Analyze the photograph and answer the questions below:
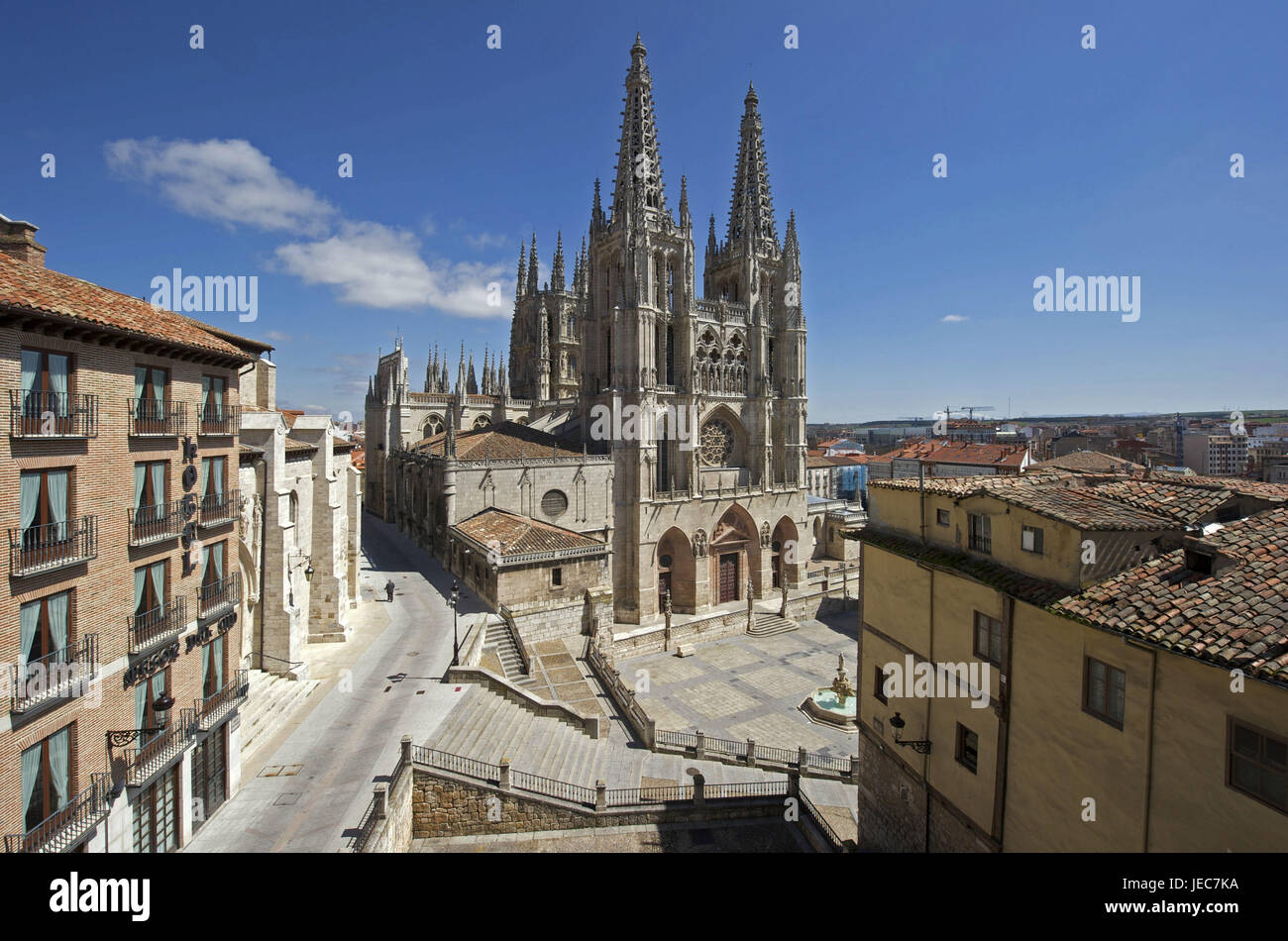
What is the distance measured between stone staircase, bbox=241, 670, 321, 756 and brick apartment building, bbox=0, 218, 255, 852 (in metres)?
1.45

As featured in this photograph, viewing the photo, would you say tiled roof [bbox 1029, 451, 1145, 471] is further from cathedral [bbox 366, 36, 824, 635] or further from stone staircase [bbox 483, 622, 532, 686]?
stone staircase [bbox 483, 622, 532, 686]

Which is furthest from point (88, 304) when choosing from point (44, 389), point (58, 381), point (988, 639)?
point (988, 639)

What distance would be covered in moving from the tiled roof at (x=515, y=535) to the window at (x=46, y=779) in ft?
52.7

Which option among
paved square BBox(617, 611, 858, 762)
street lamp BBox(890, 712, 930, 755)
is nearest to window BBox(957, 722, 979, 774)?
street lamp BBox(890, 712, 930, 755)

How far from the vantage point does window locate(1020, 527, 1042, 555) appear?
10892 millimetres

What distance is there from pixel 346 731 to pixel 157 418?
9510 mm

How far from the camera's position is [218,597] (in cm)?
1478

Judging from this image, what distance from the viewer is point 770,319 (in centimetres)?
4803

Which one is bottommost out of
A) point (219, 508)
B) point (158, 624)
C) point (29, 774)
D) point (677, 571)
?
point (677, 571)

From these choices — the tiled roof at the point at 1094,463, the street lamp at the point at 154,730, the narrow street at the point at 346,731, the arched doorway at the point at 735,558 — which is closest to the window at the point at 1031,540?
the narrow street at the point at 346,731

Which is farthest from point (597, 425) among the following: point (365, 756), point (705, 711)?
point (365, 756)

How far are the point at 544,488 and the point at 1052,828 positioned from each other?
28939 mm

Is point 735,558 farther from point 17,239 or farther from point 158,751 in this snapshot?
point 17,239

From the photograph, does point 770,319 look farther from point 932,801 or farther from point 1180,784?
point 1180,784
